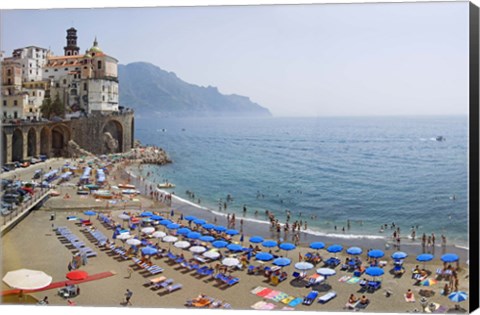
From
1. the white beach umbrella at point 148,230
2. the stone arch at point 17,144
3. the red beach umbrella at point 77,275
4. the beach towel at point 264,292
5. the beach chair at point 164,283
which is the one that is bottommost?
the beach towel at point 264,292

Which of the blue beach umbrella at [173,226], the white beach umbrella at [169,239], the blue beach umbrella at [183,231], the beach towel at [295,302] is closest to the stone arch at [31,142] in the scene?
the blue beach umbrella at [173,226]

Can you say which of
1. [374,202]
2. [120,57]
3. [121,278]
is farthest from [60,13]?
[374,202]

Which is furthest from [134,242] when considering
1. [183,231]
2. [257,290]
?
[257,290]

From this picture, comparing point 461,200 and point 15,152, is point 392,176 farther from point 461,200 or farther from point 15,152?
point 15,152

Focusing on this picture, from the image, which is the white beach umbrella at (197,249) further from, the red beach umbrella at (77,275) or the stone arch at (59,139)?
the stone arch at (59,139)

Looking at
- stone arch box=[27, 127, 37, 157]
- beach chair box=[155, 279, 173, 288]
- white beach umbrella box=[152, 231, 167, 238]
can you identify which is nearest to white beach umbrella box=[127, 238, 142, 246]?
white beach umbrella box=[152, 231, 167, 238]

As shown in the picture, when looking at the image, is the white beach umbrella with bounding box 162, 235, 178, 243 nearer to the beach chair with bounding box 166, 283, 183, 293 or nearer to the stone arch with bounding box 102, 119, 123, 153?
the beach chair with bounding box 166, 283, 183, 293
